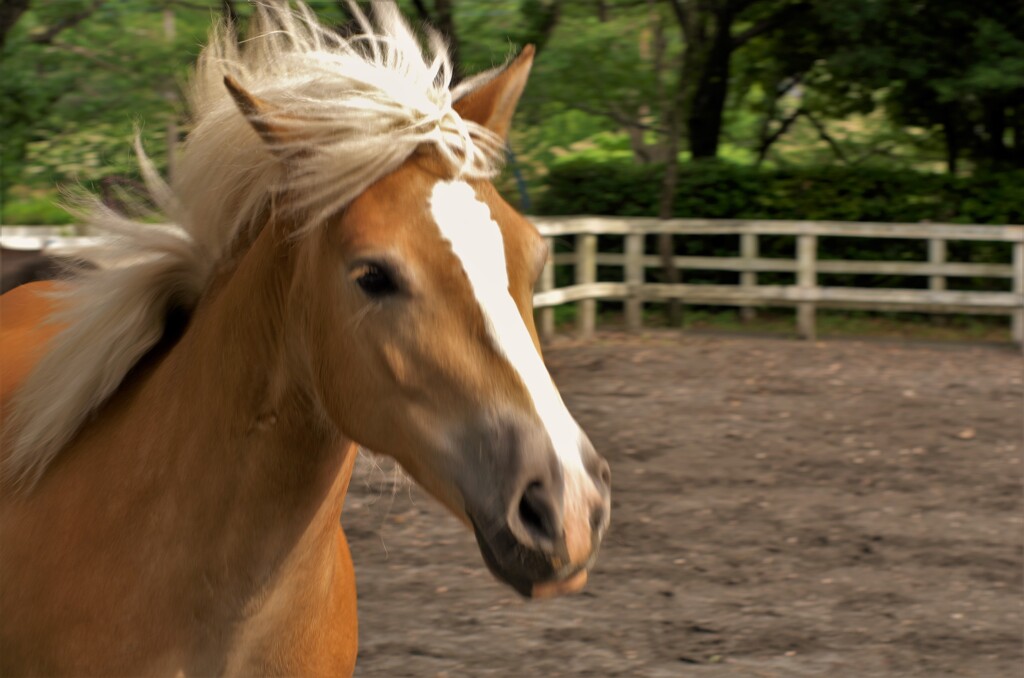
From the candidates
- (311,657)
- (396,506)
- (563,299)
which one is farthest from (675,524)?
(563,299)

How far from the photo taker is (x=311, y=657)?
2230 mm

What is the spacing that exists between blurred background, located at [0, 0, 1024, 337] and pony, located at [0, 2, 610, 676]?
33.9 feet

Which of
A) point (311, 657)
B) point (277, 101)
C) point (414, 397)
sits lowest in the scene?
point (311, 657)

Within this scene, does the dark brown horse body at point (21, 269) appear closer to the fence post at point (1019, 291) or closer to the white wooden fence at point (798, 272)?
the white wooden fence at point (798, 272)

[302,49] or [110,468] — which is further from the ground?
[302,49]

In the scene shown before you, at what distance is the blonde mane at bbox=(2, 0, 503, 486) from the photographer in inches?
76.8

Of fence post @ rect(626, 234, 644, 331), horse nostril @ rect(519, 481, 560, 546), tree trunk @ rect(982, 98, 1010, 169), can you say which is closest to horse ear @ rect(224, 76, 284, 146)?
horse nostril @ rect(519, 481, 560, 546)

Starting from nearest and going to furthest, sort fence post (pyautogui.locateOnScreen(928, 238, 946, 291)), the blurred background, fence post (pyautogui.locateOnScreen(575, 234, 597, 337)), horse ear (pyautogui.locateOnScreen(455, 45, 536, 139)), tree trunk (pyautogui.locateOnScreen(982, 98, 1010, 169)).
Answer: horse ear (pyautogui.locateOnScreen(455, 45, 536, 139)) → fence post (pyautogui.locateOnScreen(928, 238, 946, 291)) → fence post (pyautogui.locateOnScreen(575, 234, 597, 337)) → the blurred background → tree trunk (pyautogui.locateOnScreen(982, 98, 1010, 169))

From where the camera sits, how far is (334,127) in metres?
1.95

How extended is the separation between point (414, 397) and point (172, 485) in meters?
0.56

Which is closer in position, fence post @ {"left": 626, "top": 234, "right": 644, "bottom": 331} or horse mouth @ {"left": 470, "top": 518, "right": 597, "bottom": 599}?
horse mouth @ {"left": 470, "top": 518, "right": 597, "bottom": 599}

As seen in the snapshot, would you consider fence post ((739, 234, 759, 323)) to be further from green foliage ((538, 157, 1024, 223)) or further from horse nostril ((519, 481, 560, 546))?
horse nostril ((519, 481, 560, 546))

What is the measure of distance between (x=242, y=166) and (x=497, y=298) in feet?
2.10

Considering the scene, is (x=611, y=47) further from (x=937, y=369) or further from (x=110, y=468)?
(x=110, y=468)
